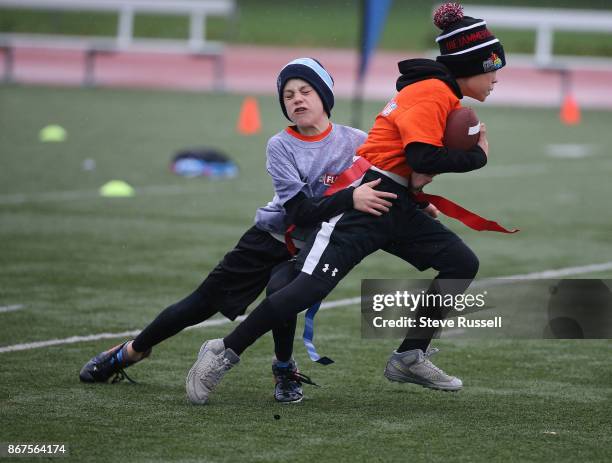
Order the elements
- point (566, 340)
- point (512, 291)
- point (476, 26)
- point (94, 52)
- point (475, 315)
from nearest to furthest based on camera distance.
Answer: point (476, 26) < point (475, 315) < point (566, 340) < point (512, 291) < point (94, 52)

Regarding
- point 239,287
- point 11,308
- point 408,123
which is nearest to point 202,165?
point 11,308

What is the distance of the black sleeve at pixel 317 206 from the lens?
5418 mm

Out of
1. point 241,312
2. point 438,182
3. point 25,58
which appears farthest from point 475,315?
point 25,58

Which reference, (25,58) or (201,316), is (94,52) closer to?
(25,58)

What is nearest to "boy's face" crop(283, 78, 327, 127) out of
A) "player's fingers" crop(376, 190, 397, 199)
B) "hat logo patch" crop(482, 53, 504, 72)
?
"player's fingers" crop(376, 190, 397, 199)

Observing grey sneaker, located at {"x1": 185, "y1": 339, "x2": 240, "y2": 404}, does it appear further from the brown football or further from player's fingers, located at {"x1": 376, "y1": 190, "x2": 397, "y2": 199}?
the brown football

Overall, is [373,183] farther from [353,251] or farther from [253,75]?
[253,75]

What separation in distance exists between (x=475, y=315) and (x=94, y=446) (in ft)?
7.94

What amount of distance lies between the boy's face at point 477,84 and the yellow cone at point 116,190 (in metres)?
7.82

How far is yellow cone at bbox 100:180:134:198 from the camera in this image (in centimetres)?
1306

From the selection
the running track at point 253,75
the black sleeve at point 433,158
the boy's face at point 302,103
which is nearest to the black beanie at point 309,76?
the boy's face at point 302,103

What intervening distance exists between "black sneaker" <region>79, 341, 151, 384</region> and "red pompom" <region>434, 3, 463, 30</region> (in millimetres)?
1992

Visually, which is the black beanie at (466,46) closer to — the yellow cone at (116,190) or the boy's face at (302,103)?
the boy's face at (302,103)

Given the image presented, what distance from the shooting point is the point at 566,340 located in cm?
722
